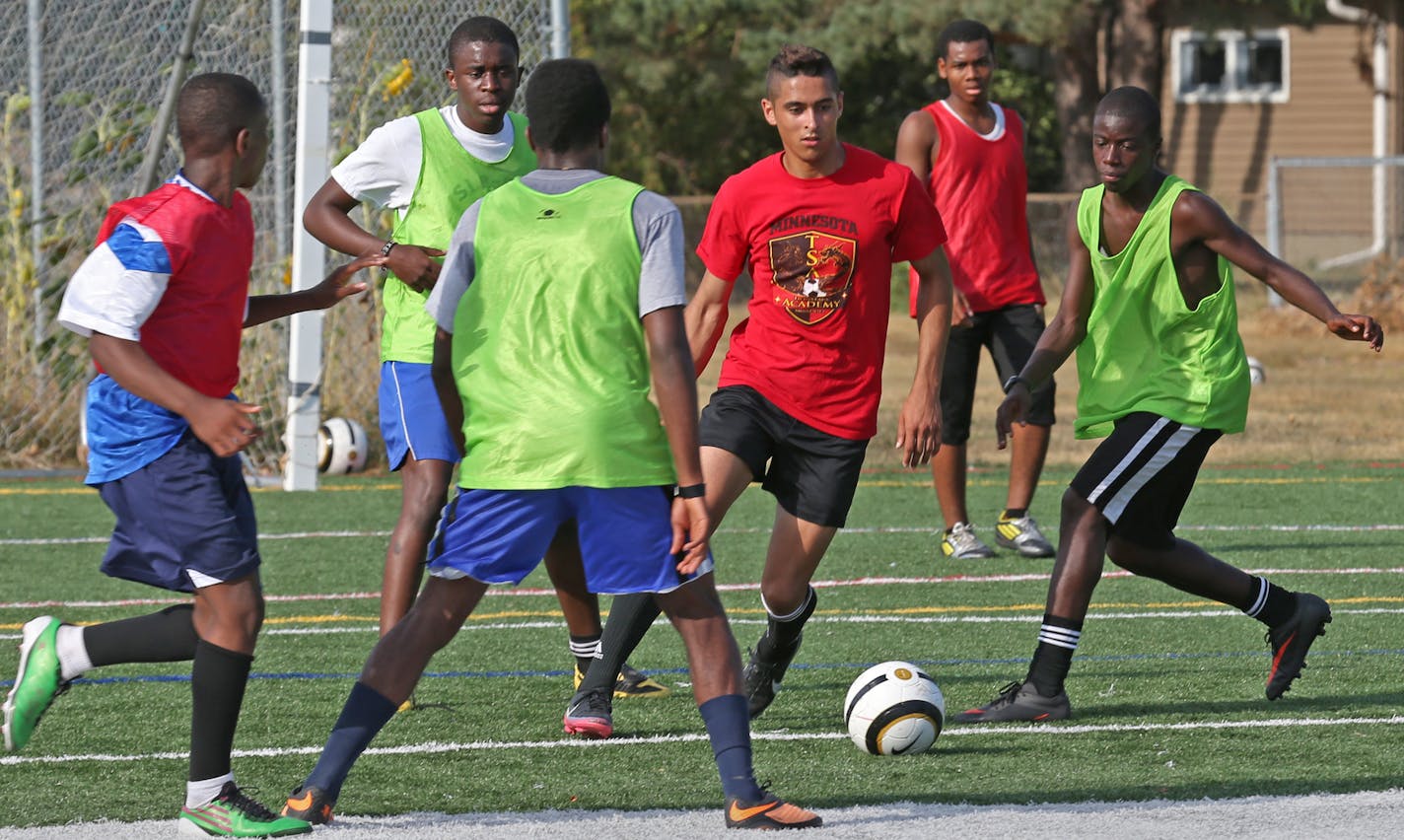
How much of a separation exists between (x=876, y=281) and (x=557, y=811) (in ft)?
6.18

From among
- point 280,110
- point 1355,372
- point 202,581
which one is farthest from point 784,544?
point 1355,372

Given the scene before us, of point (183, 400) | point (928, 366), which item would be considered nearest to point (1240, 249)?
point (928, 366)

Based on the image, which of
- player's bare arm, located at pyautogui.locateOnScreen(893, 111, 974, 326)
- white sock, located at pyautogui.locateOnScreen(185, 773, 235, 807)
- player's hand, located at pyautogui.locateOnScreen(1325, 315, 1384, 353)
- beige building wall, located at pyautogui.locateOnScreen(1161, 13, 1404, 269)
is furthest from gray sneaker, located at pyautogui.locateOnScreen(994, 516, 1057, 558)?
beige building wall, located at pyautogui.locateOnScreen(1161, 13, 1404, 269)

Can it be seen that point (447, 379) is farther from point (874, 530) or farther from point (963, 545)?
point (874, 530)

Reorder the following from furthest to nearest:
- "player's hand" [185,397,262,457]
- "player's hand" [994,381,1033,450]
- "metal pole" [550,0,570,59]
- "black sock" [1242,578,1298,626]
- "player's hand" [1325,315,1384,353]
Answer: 1. "metal pole" [550,0,570,59]
2. "black sock" [1242,578,1298,626]
3. "player's hand" [994,381,1033,450]
4. "player's hand" [1325,315,1384,353]
5. "player's hand" [185,397,262,457]

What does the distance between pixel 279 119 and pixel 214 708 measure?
8.92m

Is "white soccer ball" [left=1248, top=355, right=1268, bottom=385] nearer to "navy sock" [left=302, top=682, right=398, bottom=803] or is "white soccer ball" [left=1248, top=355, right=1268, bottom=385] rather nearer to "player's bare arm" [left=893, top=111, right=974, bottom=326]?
"player's bare arm" [left=893, top=111, right=974, bottom=326]

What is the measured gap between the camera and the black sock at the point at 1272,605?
6.13 m

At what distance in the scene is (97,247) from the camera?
14.8ft

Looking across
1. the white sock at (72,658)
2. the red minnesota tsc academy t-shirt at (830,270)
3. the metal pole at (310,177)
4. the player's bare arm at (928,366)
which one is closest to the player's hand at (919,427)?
the player's bare arm at (928,366)

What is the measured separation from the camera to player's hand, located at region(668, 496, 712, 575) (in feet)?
14.6

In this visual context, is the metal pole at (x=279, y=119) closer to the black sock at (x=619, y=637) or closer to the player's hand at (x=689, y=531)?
the black sock at (x=619, y=637)

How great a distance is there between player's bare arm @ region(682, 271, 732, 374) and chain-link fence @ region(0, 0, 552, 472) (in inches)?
288

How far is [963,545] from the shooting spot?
9.36 m
